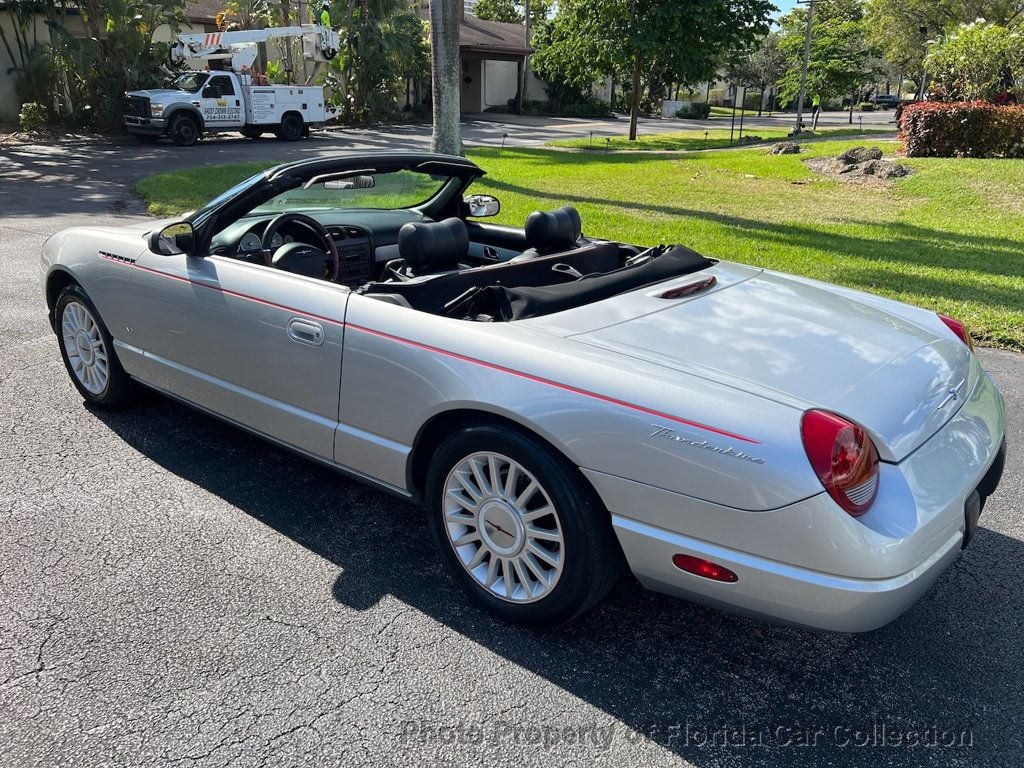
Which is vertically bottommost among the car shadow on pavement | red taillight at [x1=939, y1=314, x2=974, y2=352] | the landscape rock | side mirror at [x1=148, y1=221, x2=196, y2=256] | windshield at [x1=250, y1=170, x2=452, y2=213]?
the car shadow on pavement

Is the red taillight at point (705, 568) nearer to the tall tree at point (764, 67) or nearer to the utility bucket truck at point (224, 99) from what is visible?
the utility bucket truck at point (224, 99)

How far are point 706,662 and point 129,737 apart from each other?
1.78m

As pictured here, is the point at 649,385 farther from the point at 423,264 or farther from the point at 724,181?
the point at 724,181

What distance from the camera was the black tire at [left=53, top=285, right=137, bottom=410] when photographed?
4.43 metres

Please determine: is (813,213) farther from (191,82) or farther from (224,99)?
(191,82)

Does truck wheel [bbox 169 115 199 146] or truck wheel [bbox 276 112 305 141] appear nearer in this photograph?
truck wheel [bbox 169 115 199 146]

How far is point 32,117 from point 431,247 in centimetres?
2526

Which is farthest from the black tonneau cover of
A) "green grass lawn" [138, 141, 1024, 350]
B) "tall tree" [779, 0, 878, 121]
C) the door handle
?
"tall tree" [779, 0, 878, 121]

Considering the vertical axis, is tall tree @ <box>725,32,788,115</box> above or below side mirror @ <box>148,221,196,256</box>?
above

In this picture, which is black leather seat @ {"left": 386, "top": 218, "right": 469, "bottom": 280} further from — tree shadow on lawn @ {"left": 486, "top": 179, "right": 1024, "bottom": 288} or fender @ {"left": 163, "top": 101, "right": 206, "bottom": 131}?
fender @ {"left": 163, "top": 101, "right": 206, "bottom": 131}

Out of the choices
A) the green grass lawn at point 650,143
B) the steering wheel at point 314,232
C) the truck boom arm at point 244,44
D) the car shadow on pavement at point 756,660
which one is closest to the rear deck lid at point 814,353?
the car shadow on pavement at point 756,660

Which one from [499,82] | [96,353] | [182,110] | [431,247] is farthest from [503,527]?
[499,82]

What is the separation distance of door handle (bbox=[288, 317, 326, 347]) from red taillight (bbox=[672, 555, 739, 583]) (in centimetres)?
161

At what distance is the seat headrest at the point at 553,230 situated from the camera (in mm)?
4027
